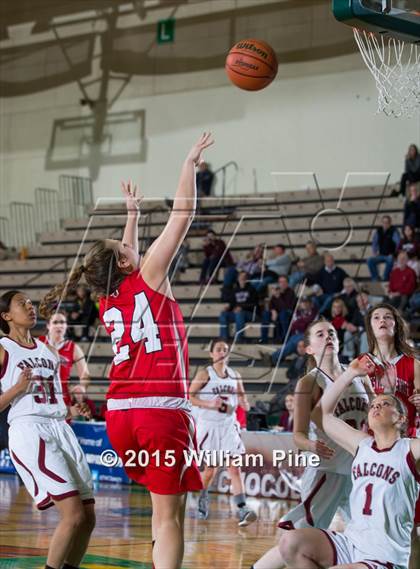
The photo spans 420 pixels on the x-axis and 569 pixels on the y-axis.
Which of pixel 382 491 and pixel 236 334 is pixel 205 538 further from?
pixel 236 334

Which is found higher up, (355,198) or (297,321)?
(355,198)

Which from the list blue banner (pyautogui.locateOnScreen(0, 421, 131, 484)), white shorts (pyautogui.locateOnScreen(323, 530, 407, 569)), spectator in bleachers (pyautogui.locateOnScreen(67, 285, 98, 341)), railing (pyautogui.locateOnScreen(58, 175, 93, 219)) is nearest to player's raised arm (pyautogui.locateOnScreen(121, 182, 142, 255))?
white shorts (pyautogui.locateOnScreen(323, 530, 407, 569))

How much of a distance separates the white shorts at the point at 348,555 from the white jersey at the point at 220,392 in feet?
16.3

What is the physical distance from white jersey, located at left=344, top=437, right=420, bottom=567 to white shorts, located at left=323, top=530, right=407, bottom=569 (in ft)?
0.06

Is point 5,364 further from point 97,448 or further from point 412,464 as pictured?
point 97,448

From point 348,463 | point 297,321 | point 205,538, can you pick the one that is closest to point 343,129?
point 297,321

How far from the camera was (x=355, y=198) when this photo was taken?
45.6 feet

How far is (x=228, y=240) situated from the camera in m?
13.5

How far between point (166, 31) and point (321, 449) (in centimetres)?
1247

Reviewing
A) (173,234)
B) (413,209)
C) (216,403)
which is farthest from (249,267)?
(173,234)

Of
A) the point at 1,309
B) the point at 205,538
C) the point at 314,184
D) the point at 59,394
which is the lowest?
the point at 205,538

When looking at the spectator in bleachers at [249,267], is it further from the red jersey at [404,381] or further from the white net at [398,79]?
the red jersey at [404,381]

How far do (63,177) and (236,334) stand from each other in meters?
5.87

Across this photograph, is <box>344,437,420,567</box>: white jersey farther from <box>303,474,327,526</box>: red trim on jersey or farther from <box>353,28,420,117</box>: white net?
<box>353,28,420,117</box>: white net
